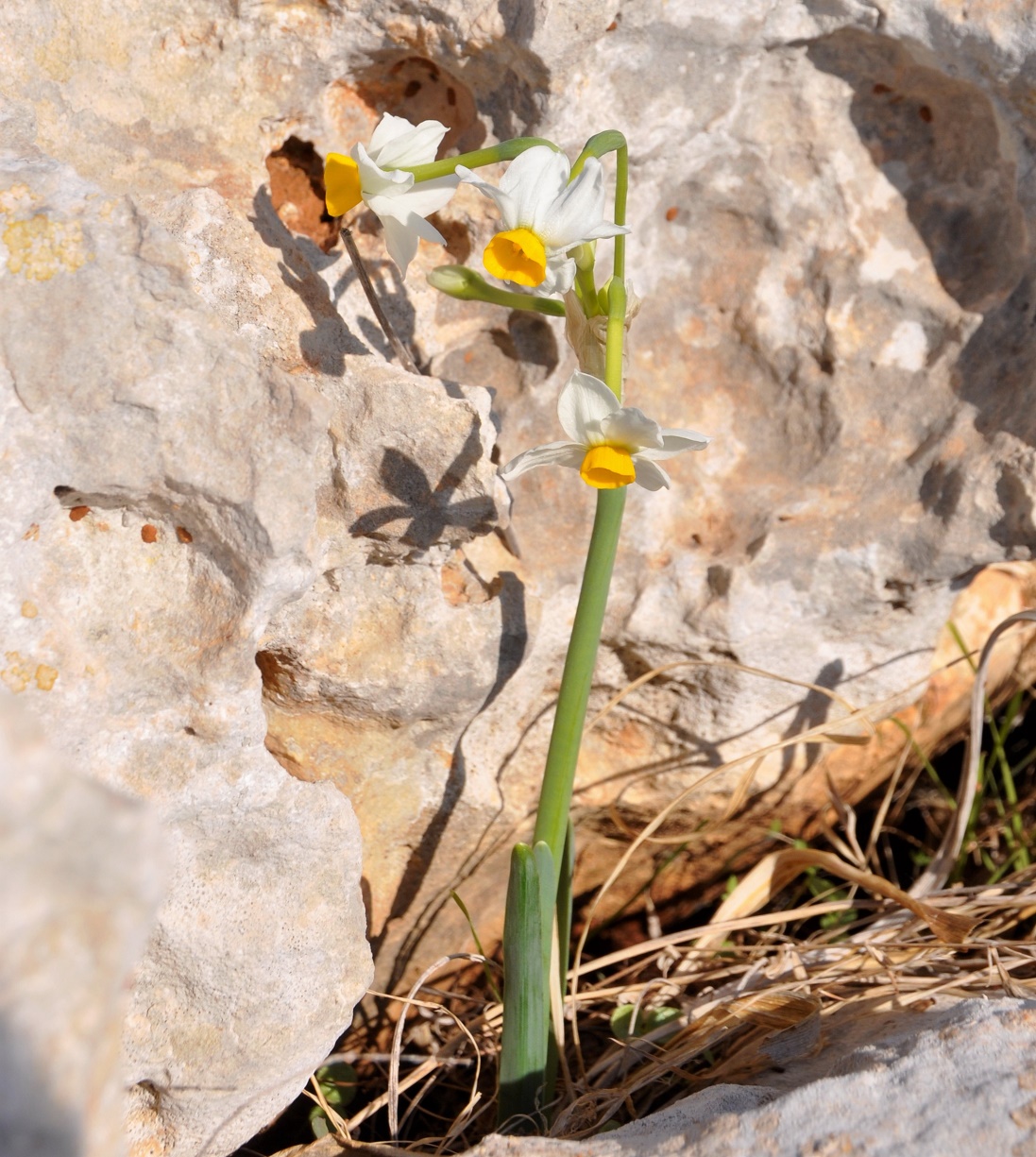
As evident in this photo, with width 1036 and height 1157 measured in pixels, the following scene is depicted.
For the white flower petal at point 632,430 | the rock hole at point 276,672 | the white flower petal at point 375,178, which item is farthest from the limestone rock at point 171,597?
the white flower petal at point 632,430

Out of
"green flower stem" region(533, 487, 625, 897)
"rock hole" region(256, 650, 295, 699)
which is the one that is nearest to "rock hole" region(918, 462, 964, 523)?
"green flower stem" region(533, 487, 625, 897)

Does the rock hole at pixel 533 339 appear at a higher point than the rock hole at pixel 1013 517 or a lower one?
higher

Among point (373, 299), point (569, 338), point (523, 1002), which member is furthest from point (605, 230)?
point (523, 1002)

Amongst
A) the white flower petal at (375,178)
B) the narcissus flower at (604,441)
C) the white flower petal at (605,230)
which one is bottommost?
the narcissus flower at (604,441)

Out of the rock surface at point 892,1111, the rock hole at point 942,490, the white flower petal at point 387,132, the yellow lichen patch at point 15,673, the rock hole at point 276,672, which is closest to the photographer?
the rock surface at point 892,1111

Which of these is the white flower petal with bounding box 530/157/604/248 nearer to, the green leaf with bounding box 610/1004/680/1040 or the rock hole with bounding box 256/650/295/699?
the rock hole with bounding box 256/650/295/699

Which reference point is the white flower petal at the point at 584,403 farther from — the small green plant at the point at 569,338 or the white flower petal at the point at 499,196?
the white flower petal at the point at 499,196

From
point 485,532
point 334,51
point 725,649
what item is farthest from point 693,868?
point 334,51
